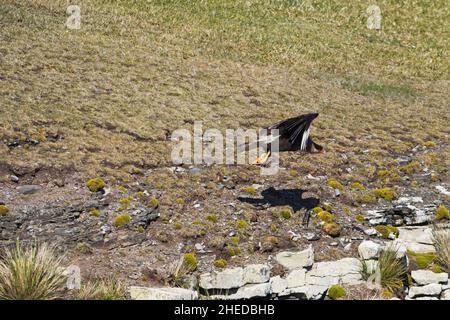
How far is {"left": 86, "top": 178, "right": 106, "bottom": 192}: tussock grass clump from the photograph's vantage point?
1582 centimetres

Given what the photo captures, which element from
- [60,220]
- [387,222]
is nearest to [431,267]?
[387,222]

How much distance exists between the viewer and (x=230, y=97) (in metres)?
24.5

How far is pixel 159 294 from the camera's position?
37.7ft

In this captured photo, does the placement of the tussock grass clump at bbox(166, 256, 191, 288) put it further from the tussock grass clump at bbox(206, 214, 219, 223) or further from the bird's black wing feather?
the bird's black wing feather

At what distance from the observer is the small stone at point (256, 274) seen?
499 inches

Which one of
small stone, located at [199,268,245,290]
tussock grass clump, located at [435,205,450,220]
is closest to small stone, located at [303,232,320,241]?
small stone, located at [199,268,245,290]

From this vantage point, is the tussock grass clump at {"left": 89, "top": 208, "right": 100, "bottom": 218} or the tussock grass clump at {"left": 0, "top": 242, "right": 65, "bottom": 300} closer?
the tussock grass clump at {"left": 0, "top": 242, "right": 65, "bottom": 300}

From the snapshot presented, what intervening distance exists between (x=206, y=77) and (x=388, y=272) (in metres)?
14.8

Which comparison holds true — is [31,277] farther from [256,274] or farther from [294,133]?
[294,133]

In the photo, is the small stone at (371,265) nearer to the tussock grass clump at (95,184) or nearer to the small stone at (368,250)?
the small stone at (368,250)

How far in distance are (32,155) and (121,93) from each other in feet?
21.7

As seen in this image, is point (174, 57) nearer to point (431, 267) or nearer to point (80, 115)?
point (80, 115)

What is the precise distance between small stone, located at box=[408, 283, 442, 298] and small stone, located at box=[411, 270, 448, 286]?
0.17 metres

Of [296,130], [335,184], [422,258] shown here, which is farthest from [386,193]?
[296,130]
